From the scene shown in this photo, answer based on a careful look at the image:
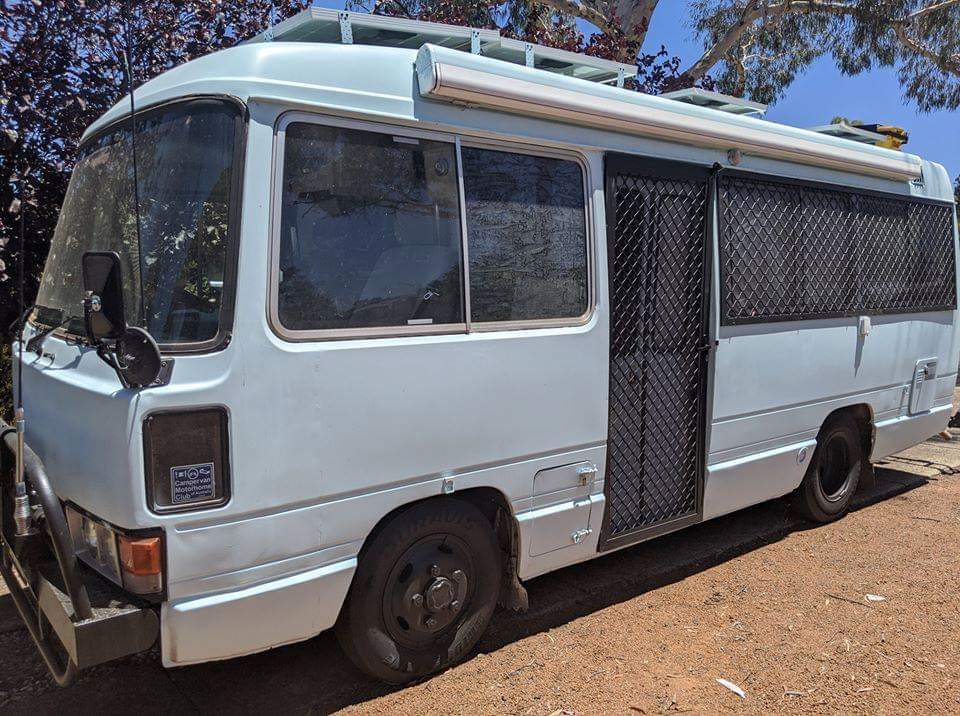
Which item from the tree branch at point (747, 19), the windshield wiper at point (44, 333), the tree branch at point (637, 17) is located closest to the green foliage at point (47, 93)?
the windshield wiper at point (44, 333)

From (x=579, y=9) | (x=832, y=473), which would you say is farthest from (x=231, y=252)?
(x=579, y=9)

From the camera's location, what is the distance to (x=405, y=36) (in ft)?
12.6

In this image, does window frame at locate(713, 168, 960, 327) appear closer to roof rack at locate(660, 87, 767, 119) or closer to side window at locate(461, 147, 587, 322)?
roof rack at locate(660, 87, 767, 119)

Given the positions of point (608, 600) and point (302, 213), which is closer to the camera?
point (302, 213)

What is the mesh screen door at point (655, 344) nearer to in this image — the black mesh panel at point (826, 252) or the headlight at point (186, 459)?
the black mesh panel at point (826, 252)

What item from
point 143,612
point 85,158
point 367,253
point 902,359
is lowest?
point 143,612

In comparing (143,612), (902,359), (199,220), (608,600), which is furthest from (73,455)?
(902,359)

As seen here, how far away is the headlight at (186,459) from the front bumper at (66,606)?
0.36m

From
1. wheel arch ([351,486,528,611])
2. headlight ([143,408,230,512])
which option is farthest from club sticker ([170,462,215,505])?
wheel arch ([351,486,528,611])

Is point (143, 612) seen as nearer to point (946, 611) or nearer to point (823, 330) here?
point (946, 611)

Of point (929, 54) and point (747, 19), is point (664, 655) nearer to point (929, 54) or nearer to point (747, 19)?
point (747, 19)

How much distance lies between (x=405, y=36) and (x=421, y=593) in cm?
265

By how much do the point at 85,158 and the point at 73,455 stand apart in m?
1.58

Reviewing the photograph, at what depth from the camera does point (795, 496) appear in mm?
5691
